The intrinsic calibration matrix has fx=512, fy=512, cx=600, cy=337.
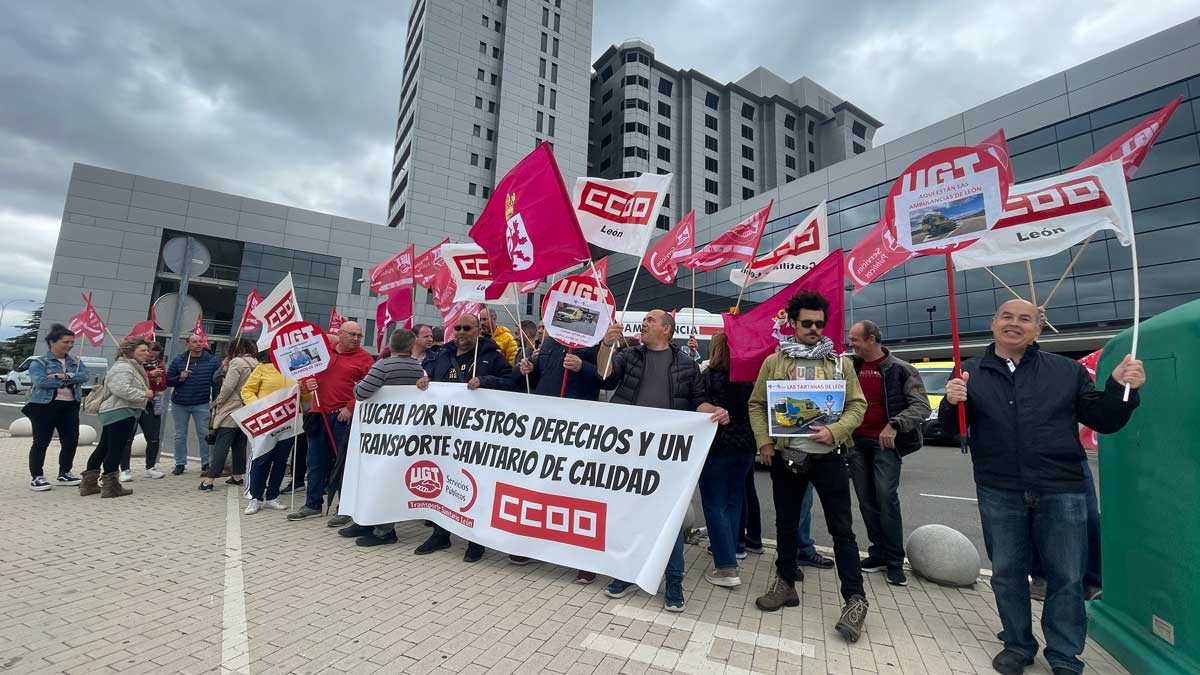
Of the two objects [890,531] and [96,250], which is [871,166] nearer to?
[890,531]

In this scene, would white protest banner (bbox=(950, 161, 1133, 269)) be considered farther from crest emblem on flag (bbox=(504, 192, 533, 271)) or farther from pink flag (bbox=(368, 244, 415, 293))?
pink flag (bbox=(368, 244, 415, 293))

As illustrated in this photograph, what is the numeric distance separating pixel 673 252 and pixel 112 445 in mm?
8348

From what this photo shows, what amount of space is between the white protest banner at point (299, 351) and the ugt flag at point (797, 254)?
5.76 meters

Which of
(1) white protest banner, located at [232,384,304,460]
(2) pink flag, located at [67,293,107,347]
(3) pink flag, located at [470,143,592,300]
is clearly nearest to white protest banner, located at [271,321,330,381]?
(1) white protest banner, located at [232,384,304,460]

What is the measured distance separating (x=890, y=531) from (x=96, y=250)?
157ft

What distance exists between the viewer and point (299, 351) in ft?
18.6

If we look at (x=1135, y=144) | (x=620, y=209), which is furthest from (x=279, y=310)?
(x=1135, y=144)

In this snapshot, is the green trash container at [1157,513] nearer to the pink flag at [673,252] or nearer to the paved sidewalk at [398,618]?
the paved sidewalk at [398,618]

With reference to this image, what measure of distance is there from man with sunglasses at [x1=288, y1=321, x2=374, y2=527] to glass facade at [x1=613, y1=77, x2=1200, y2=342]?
2323 centimetres

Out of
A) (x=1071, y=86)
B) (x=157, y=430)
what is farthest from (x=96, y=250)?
(x=1071, y=86)

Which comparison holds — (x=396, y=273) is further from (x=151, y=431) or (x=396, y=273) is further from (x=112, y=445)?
(x=112, y=445)

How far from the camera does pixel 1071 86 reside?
2270cm

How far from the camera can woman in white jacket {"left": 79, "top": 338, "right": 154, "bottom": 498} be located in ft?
20.0

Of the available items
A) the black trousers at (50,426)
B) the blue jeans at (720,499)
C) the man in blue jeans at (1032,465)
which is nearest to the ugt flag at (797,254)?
the blue jeans at (720,499)
